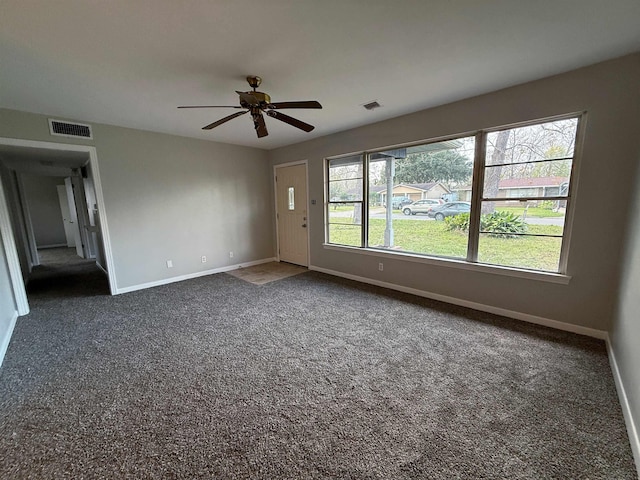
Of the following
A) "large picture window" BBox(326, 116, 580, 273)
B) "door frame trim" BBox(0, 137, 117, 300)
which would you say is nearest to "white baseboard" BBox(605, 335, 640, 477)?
"large picture window" BBox(326, 116, 580, 273)

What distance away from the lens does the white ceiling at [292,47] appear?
154 centimetres

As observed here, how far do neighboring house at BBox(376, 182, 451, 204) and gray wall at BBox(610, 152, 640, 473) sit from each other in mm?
1624

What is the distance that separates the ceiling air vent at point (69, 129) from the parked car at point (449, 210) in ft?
15.5

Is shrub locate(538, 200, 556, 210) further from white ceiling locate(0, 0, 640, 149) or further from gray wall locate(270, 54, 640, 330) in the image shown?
white ceiling locate(0, 0, 640, 149)

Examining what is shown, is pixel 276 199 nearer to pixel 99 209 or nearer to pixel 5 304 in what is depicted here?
pixel 99 209

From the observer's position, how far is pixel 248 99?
221cm

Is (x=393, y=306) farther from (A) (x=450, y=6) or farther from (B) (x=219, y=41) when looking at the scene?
(B) (x=219, y=41)

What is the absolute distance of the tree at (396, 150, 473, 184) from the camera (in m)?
3.11

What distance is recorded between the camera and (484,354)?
7.19 feet

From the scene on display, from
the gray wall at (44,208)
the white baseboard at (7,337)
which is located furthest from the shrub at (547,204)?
the gray wall at (44,208)

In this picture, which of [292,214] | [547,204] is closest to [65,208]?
[292,214]

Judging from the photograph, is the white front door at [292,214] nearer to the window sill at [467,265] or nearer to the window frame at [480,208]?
the window sill at [467,265]

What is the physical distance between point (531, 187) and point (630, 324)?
148cm

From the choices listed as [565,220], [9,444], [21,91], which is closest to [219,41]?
[21,91]
